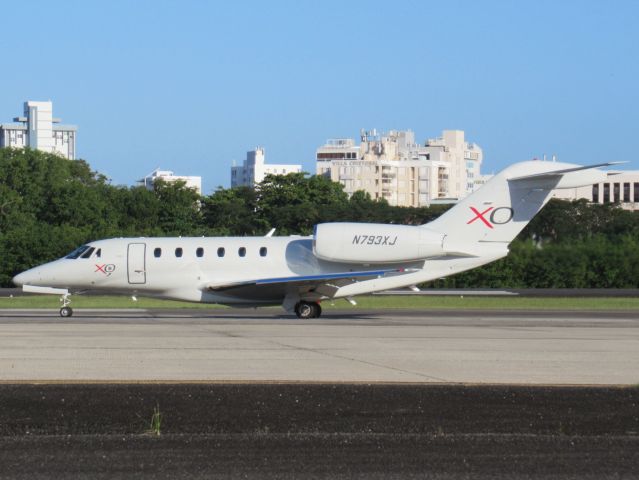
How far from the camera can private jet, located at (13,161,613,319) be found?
3328 centimetres

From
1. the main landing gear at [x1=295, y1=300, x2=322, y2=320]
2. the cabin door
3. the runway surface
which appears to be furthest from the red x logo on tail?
the cabin door

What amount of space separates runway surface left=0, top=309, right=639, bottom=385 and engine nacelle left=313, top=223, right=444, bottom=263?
6.47 feet

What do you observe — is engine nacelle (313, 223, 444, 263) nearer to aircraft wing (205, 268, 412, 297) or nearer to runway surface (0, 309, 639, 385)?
aircraft wing (205, 268, 412, 297)

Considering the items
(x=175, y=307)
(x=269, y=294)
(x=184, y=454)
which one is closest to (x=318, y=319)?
(x=269, y=294)

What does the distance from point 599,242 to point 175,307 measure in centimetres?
1984

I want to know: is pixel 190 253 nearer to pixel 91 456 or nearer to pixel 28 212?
pixel 91 456

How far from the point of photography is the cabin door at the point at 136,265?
3478cm

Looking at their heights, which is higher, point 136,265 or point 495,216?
point 495,216

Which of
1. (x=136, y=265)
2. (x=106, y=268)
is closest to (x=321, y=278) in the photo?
(x=136, y=265)

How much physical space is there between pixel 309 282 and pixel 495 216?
6172mm

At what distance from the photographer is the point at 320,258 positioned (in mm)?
33750

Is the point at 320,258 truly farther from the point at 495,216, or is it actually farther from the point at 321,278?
the point at 495,216

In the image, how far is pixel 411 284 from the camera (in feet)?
112

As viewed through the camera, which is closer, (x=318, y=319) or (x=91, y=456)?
(x=91, y=456)
